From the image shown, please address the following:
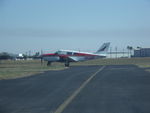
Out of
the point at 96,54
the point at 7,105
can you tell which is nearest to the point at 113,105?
the point at 7,105

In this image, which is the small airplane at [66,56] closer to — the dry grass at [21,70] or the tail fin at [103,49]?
the dry grass at [21,70]

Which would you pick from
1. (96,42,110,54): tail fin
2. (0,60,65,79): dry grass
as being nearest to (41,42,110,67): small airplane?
(0,60,65,79): dry grass

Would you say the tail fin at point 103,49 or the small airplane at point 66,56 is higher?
the tail fin at point 103,49

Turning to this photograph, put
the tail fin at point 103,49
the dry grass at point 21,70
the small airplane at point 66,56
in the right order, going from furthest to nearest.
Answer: the tail fin at point 103,49 < the small airplane at point 66,56 < the dry grass at point 21,70

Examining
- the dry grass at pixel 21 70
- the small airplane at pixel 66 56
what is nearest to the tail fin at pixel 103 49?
the small airplane at pixel 66 56

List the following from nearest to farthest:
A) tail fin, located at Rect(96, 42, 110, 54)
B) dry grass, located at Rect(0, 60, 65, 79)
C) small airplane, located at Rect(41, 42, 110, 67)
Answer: dry grass, located at Rect(0, 60, 65, 79), small airplane, located at Rect(41, 42, 110, 67), tail fin, located at Rect(96, 42, 110, 54)

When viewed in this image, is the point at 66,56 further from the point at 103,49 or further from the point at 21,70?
the point at 21,70

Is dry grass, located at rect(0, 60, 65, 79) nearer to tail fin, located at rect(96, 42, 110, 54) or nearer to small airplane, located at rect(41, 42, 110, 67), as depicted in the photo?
small airplane, located at rect(41, 42, 110, 67)

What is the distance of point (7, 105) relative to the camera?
12.5 meters

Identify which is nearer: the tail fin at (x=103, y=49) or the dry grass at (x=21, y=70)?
the dry grass at (x=21, y=70)

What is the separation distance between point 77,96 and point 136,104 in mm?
3213

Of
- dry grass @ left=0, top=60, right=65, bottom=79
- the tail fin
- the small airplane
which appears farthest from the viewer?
the tail fin

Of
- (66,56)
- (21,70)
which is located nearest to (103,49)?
(66,56)

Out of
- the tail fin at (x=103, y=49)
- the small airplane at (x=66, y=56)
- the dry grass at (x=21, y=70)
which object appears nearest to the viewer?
the dry grass at (x=21, y=70)
